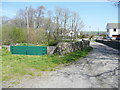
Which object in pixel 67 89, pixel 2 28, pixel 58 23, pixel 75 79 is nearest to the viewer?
pixel 67 89

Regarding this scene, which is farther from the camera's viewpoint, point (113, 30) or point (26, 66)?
point (113, 30)

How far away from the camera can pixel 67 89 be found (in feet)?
10.3

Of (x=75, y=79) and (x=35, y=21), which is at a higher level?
(x=35, y=21)

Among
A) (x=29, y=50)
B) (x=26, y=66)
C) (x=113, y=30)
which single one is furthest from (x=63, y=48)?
(x=113, y=30)

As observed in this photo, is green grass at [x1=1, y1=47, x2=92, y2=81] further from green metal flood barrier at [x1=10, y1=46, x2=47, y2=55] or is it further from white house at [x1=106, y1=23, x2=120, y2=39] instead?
white house at [x1=106, y1=23, x2=120, y2=39]

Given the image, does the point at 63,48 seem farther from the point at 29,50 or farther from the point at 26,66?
the point at 26,66

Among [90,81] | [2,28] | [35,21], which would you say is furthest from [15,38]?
[90,81]

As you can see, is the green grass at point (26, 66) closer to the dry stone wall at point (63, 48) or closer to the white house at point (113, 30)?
the dry stone wall at point (63, 48)

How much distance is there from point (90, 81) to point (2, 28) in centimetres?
1182

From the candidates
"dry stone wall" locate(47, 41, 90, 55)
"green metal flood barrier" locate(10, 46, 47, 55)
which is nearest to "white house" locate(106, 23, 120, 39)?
"dry stone wall" locate(47, 41, 90, 55)

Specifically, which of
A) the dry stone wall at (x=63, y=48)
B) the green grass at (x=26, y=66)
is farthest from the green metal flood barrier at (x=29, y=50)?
the green grass at (x=26, y=66)

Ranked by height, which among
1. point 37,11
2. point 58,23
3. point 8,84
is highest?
point 37,11

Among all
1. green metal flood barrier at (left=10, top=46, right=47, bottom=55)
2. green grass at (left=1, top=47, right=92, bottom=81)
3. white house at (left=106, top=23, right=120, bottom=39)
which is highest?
white house at (left=106, top=23, right=120, bottom=39)

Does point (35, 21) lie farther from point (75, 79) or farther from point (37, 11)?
point (75, 79)
